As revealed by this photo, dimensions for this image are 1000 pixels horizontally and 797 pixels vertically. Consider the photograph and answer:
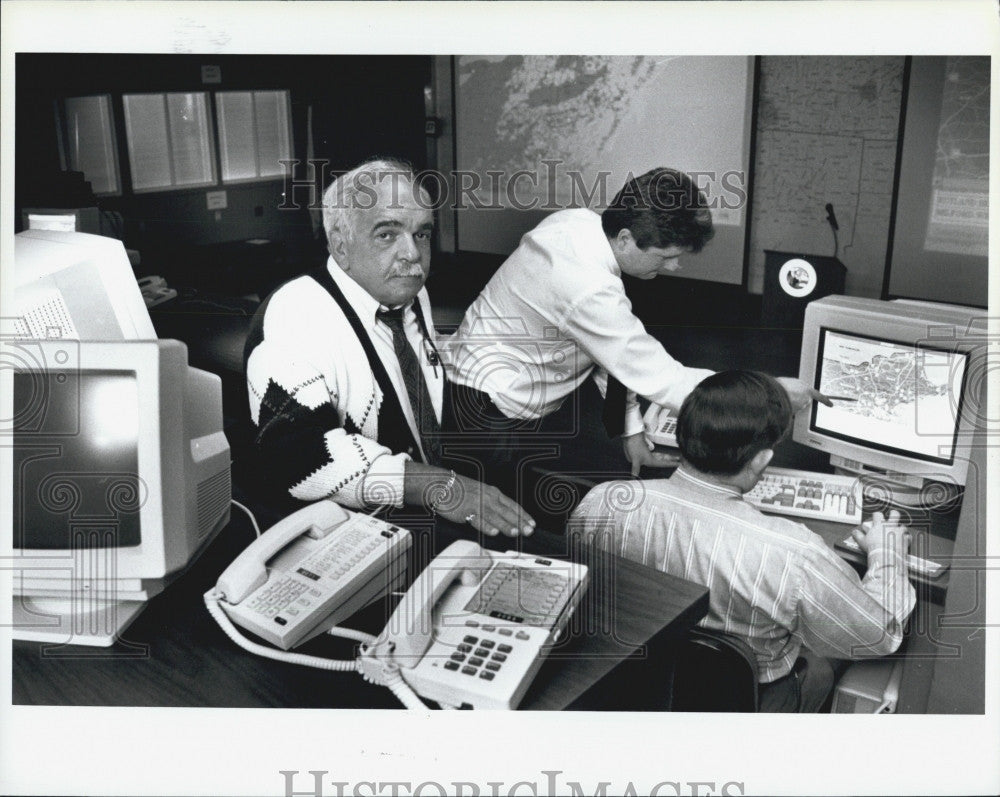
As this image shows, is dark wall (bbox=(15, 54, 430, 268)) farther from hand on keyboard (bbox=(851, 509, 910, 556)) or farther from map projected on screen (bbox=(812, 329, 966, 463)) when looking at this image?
hand on keyboard (bbox=(851, 509, 910, 556))

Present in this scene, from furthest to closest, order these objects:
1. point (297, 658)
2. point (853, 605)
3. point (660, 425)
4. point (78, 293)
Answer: point (660, 425), point (78, 293), point (853, 605), point (297, 658)

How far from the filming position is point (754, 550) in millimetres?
1646

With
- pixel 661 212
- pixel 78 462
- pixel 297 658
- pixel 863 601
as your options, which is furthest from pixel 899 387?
pixel 78 462

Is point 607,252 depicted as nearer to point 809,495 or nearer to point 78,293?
point 809,495

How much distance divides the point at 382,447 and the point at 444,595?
0.42m

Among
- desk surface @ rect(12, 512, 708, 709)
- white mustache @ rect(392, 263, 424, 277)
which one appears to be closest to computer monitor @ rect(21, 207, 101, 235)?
white mustache @ rect(392, 263, 424, 277)

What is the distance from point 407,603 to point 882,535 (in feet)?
3.22

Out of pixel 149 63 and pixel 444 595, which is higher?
pixel 149 63

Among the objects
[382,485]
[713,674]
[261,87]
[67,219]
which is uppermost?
[261,87]

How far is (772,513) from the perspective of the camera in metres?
1.88

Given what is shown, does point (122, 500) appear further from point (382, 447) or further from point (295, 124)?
point (295, 124)

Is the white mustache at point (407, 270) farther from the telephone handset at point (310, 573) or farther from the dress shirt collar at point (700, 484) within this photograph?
the dress shirt collar at point (700, 484)

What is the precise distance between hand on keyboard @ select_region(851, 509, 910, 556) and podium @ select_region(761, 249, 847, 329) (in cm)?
43

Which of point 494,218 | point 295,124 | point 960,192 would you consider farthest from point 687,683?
point 295,124
